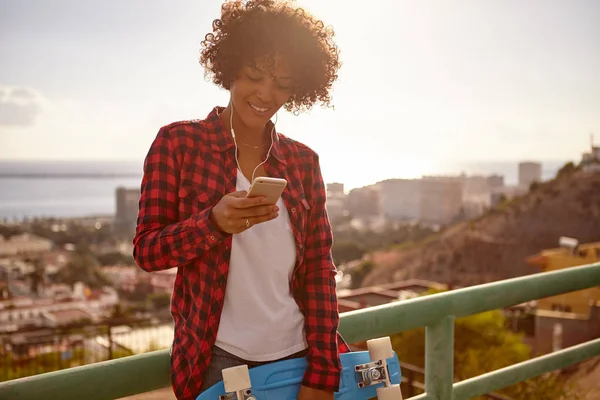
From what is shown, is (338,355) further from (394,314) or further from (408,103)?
(408,103)

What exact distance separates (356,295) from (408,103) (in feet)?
143

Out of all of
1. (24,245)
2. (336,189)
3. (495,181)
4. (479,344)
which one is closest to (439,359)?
(336,189)

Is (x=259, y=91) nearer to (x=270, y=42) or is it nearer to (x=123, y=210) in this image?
(x=270, y=42)

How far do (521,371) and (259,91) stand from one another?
139 centimetres

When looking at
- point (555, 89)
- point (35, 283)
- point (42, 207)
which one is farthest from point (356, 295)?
point (42, 207)

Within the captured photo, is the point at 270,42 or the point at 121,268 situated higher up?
the point at 270,42

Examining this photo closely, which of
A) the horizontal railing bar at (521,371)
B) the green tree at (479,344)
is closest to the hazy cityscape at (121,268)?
the green tree at (479,344)

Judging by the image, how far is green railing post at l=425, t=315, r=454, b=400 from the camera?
1747 mm

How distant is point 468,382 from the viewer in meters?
1.86

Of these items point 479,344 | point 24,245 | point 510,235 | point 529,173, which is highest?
point 529,173

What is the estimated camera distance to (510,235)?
41.0m

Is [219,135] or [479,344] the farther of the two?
[479,344]

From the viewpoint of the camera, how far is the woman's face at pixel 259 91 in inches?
48.3

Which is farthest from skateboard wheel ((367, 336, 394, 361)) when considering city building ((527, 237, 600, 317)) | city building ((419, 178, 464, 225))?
city building ((419, 178, 464, 225))
